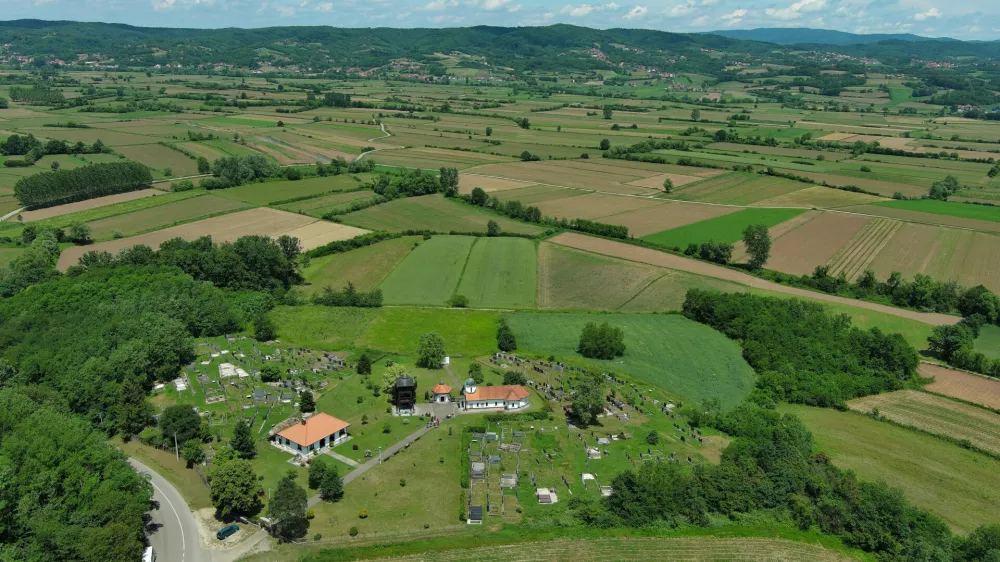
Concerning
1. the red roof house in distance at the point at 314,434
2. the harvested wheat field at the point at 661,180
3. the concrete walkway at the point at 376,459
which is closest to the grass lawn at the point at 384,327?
the concrete walkway at the point at 376,459

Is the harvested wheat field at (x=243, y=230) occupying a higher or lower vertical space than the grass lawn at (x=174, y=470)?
higher

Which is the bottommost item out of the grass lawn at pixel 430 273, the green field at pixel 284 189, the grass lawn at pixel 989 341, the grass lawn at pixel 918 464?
the grass lawn at pixel 918 464

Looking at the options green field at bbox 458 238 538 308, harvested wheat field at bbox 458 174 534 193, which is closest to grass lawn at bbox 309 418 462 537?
green field at bbox 458 238 538 308

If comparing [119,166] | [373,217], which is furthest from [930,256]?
[119,166]

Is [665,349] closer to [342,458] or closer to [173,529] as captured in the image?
[342,458]

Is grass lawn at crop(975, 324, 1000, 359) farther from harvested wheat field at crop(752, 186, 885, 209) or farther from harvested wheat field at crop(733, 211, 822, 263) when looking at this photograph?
harvested wheat field at crop(752, 186, 885, 209)

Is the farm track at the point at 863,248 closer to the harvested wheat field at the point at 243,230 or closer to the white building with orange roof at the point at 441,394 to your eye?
the white building with orange roof at the point at 441,394

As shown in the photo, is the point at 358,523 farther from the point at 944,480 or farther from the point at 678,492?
the point at 944,480
